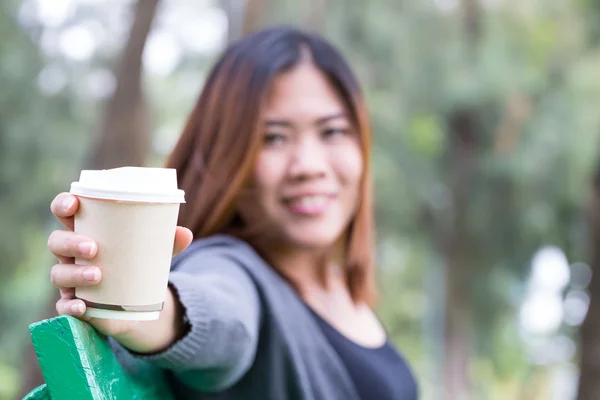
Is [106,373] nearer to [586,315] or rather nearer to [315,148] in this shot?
[315,148]

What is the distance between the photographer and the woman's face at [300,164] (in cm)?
145

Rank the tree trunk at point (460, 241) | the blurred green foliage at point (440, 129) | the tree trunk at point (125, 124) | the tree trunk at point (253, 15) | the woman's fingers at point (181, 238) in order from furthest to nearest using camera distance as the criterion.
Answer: the tree trunk at point (460, 241), the blurred green foliage at point (440, 129), the tree trunk at point (253, 15), the tree trunk at point (125, 124), the woman's fingers at point (181, 238)

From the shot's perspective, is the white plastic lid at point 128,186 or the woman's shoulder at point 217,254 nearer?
the white plastic lid at point 128,186

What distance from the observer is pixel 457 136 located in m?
8.53

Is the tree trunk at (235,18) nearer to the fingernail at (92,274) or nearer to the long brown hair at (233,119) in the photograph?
the long brown hair at (233,119)

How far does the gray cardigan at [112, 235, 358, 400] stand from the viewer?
3.18 ft

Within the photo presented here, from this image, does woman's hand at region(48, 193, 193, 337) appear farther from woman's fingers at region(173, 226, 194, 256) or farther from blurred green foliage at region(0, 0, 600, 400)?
blurred green foliage at region(0, 0, 600, 400)

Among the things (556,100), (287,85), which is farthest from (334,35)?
(287,85)

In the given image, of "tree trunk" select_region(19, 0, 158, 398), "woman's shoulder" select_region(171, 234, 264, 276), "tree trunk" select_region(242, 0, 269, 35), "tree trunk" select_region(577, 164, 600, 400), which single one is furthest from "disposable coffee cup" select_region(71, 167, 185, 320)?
"tree trunk" select_region(242, 0, 269, 35)

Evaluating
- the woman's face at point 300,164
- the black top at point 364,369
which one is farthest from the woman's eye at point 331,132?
the black top at point 364,369

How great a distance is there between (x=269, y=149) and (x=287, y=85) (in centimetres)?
15

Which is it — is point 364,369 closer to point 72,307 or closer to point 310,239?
point 310,239

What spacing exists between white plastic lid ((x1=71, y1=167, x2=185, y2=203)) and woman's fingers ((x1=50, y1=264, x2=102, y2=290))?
0.26ft

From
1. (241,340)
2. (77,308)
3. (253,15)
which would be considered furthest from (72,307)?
(253,15)
